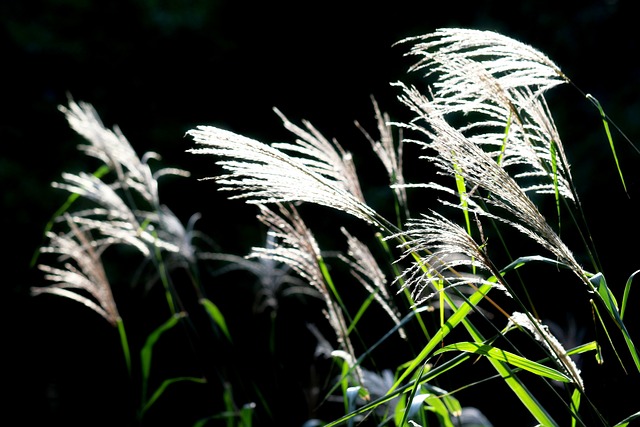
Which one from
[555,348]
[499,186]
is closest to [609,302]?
[555,348]

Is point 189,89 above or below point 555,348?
above

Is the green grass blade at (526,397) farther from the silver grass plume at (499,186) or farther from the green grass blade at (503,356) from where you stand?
the silver grass plume at (499,186)

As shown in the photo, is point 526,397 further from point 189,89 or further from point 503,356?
point 189,89

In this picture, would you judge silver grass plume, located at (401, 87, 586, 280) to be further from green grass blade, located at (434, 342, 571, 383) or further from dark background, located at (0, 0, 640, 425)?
dark background, located at (0, 0, 640, 425)

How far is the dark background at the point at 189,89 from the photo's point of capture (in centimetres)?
531

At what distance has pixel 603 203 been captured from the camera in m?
4.46

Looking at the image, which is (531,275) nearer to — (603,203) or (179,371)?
(603,203)

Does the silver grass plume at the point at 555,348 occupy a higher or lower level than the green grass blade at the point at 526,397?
higher

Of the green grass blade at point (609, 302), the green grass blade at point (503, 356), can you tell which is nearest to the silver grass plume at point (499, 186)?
the green grass blade at point (609, 302)

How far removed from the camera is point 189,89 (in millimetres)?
6520

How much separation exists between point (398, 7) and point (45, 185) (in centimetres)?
344

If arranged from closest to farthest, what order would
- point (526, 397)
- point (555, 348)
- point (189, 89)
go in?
1. point (555, 348)
2. point (526, 397)
3. point (189, 89)

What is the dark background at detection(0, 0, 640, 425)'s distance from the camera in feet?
17.4

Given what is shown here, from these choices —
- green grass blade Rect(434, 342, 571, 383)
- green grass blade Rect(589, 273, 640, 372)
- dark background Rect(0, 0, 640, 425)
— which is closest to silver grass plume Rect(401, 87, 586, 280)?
green grass blade Rect(589, 273, 640, 372)
